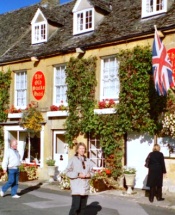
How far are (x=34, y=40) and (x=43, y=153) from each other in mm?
5935

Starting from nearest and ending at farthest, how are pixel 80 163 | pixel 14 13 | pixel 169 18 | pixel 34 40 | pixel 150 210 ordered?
1. pixel 80 163
2. pixel 150 210
3. pixel 169 18
4. pixel 34 40
5. pixel 14 13

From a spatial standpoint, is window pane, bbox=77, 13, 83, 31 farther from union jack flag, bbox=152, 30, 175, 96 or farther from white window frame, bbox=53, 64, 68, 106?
union jack flag, bbox=152, 30, 175, 96

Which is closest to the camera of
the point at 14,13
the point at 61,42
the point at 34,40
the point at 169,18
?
the point at 169,18

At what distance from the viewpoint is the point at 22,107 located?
20.3 meters

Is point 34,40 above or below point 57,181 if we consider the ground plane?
above

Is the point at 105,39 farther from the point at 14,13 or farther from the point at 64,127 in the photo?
the point at 14,13

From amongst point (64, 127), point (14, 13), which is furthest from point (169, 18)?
point (14, 13)

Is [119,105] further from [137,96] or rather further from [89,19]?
[89,19]

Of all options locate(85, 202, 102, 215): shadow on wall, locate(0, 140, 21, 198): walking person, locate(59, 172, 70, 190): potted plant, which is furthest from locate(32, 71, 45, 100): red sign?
locate(85, 202, 102, 215): shadow on wall

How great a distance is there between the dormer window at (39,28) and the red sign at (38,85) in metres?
2.02

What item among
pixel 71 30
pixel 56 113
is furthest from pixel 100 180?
pixel 71 30

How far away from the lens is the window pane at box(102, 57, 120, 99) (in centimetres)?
1662

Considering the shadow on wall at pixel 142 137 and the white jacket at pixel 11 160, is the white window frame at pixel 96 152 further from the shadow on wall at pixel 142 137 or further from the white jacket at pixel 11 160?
the white jacket at pixel 11 160

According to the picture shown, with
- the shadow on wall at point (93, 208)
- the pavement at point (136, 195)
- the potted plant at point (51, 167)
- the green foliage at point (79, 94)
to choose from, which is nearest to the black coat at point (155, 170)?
the pavement at point (136, 195)
